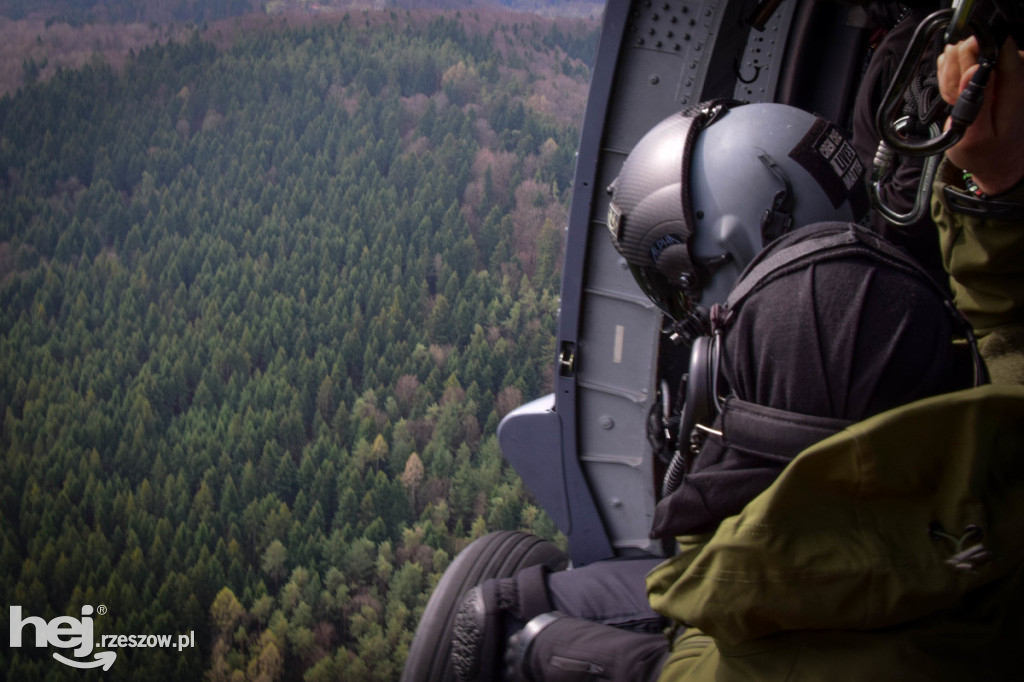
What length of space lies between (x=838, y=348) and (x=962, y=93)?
12.6 inches

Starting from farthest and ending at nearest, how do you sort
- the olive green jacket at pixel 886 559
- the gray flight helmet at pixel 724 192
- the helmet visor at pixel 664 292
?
1. the helmet visor at pixel 664 292
2. the gray flight helmet at pixel 724 192
3. the olive green jacket at pixel 886 559

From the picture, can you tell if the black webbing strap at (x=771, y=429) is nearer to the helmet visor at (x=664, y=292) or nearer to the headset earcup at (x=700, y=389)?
the headset earcup at (x=700, y=389)

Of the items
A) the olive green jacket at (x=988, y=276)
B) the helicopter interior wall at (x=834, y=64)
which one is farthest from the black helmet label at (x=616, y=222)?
the helicopter interior wall at (x=834, y=64)

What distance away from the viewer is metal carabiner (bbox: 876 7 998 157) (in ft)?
2.76

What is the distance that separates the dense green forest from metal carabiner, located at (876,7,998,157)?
2.73 meters

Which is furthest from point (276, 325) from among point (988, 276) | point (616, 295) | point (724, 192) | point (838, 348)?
point (838, 348)

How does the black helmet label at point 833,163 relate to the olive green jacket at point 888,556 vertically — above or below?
above

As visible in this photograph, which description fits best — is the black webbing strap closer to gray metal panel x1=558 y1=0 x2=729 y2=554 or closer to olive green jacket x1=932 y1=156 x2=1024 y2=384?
olive green jacket x1=932 y1=156 x2=1024 y2=384

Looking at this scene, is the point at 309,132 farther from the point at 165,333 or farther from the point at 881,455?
the point at 881,455

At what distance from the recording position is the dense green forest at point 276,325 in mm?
3344

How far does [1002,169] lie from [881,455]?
51cm

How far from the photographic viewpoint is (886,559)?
0.71m

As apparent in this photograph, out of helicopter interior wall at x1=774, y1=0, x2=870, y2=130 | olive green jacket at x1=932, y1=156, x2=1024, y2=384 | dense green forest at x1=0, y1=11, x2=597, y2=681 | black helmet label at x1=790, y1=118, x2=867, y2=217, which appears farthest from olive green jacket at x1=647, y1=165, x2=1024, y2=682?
dense green forest at x1=0, y1=11, x2=597, y2=681

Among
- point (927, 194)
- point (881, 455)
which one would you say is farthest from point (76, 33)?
point (881, 455)
